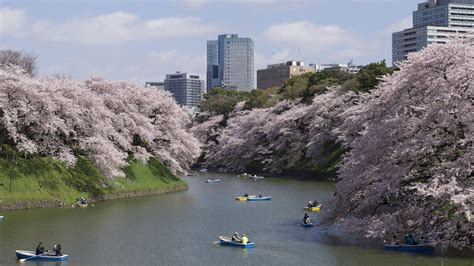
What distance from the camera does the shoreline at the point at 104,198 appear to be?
44.6 meters

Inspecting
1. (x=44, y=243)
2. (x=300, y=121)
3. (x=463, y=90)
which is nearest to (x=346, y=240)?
(x=463, y=90)

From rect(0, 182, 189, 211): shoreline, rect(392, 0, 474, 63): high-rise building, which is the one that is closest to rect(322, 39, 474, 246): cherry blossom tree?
rect(0, 182, 189, 211): shoreline

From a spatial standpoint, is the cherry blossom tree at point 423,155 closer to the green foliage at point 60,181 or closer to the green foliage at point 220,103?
the green foliage at point 60,181

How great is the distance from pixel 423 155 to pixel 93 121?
31335 mm

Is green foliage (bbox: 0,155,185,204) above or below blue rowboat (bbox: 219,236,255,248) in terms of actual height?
above

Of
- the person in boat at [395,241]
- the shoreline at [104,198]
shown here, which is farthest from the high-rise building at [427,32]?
the person in boat at [395,241]

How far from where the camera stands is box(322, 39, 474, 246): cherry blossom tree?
28641 mm

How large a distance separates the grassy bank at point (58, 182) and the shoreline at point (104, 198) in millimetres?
149

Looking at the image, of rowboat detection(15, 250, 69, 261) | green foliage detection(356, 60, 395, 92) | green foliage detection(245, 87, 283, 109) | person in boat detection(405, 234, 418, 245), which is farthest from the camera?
green foliage detection(245, 87, 283, 109)

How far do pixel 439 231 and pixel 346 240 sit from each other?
5817 millimetres

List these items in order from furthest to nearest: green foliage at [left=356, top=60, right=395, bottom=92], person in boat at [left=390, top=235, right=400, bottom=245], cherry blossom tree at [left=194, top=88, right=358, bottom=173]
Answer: cherry blossom tree at [left=194, top=88, right=358, bottom=173]
green foliage at [left=356, top=60, right=395, bottom=92]
person in boat at [left=390, top=235, right=400, bottom=245]

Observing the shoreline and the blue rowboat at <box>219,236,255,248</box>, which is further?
the shoreline

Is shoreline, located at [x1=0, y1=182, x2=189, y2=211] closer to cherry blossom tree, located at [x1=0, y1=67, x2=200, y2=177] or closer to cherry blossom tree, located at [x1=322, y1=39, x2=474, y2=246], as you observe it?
cherry blossom tree, located at [x1=0, y1=67, x2=200, y2=177]

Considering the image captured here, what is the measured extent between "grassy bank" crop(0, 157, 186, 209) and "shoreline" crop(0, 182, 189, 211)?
0.15m
